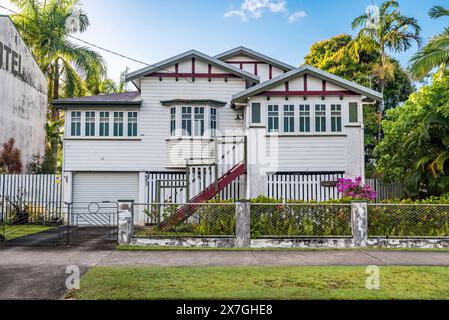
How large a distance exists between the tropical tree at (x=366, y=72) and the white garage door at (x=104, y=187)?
15.6 m

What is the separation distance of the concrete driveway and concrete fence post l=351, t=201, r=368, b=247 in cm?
50

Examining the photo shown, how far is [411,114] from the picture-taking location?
16.0 metres

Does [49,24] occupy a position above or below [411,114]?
above

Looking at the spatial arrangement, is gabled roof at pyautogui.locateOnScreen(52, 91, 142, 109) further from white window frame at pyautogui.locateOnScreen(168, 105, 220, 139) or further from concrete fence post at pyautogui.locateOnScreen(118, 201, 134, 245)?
Result: concrete fence post at pyautogui.locateOnScreen(118, 201, 134, 245)

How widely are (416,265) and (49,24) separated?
27096 millimetres

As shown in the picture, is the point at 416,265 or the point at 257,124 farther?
the point at 257,124

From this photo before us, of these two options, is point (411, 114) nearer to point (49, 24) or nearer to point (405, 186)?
point (405, 186)

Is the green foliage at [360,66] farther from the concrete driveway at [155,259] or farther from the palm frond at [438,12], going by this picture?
the concrete driveway at [155,259]

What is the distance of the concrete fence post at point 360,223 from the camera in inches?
419

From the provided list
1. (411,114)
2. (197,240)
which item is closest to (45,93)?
(197,240)

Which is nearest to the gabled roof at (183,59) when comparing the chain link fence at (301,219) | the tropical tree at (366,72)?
the chain link fence at (301,219)

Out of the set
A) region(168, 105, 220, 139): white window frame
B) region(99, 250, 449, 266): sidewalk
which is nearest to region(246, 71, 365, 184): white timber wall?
region(168, 105, 220, 139): white window frame

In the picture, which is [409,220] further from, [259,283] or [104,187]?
[104,187]

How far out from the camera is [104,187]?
16766 mm
